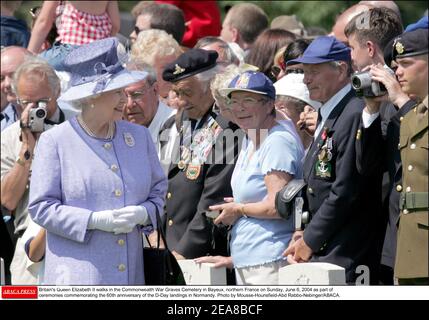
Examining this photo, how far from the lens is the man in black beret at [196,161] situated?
26.4ft

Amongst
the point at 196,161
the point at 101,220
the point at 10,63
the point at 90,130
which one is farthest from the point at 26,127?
the point at 101,220

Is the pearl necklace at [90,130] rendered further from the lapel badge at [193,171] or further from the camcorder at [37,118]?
the camcorder at [37,118]

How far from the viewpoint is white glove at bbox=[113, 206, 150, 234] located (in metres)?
6.66

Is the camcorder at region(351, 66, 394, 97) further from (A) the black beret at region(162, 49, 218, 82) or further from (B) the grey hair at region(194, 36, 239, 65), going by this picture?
(B) the grey hair at region(194, 36, 239, 65)

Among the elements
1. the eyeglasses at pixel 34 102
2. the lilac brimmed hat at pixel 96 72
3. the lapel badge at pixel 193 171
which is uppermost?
the lilac brimmed hat at pixel 96 72

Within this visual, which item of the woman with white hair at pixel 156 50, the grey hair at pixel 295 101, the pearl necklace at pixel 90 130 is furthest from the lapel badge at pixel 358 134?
the woman with white hair at pixel 156 50

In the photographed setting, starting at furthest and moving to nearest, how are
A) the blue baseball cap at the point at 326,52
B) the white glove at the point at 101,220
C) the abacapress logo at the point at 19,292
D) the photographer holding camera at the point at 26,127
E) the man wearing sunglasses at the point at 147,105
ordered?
the man wearing sunglasses at the point at 147,105 < the photographer holding camera at the point at 26,127 < the blue baseball cap at the point at 326,52 < the abacapress logo at the point at 19,292 < the white glove at the point at 101,220

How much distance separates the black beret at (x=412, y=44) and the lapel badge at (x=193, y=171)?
216 cm

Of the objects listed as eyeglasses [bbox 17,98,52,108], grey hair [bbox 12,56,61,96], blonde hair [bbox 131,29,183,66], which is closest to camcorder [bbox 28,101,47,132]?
eyeglasses [bbox 17,98,52,108]

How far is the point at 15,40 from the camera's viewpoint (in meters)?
11.1

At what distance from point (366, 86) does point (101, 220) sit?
1.67 meters

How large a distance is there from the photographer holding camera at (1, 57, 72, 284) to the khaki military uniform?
10.00 feet

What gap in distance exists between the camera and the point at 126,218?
6668mm

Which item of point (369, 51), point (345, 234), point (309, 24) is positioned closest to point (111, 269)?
point (345, 234)
